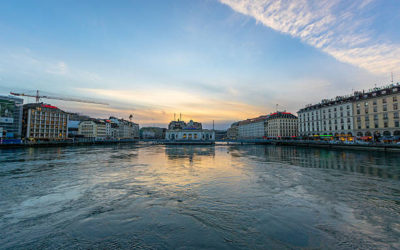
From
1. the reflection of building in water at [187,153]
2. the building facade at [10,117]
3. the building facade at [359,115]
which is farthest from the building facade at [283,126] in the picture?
the building facade at [10,117]

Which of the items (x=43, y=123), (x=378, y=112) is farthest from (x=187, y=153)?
(x=43, y=123)

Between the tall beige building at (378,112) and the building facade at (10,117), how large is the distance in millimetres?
151506

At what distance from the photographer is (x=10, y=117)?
9056cm

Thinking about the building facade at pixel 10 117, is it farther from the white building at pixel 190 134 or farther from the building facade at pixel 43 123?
the white building at pixel 190 134

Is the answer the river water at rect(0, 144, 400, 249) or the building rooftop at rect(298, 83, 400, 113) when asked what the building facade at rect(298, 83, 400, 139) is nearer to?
the building rooftop at rect(298, 83, 400, 113)

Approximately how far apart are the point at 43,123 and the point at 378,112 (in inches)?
6329

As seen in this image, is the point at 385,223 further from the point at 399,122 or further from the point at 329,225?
the point at 399,122

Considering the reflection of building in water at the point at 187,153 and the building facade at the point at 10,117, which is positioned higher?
Result: the building facade at the point at 10,117

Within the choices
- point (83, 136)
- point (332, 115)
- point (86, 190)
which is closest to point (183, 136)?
point (83, 136)

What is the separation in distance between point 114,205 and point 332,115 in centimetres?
10624

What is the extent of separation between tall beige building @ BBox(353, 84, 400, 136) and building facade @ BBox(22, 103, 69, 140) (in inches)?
6088

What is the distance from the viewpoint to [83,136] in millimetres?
148125

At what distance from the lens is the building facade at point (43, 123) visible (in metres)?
105

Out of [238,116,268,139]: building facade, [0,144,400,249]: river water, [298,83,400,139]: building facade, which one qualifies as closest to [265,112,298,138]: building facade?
[238,116,268,139]: building facade
